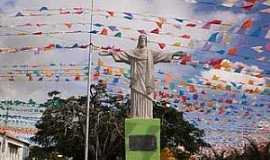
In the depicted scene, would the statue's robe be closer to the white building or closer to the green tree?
the green tree

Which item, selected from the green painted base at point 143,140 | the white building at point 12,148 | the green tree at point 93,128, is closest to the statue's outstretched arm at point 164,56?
the green painted base at point 143,140

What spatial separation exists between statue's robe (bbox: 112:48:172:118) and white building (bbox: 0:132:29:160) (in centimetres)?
3386

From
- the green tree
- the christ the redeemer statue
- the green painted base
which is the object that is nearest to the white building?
the green tree

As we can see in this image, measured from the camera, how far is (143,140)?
18.1 metres

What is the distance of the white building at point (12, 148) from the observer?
53.4m

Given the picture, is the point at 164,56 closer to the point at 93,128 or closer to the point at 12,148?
the point at 93,128

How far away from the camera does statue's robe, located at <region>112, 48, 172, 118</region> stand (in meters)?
19.1

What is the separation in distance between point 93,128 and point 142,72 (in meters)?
23.2

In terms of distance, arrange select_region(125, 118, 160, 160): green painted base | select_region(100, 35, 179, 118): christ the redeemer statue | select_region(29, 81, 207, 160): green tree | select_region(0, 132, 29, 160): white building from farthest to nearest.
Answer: select_region(0, 132, 29, 160): white building → select_region(29, 81, 207, 160): green tree → select_region(100, 35, 179, 118): christ the redeemer statue → select_region(125, 118, 160, 160): green painted base

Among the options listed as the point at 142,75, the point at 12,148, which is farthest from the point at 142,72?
the point at 12,148

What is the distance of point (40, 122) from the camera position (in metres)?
44.5

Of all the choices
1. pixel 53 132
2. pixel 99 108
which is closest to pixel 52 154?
pixel 53 132

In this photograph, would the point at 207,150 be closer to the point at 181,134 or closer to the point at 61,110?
the point at 181,134

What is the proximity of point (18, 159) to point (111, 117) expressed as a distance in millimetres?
23288
